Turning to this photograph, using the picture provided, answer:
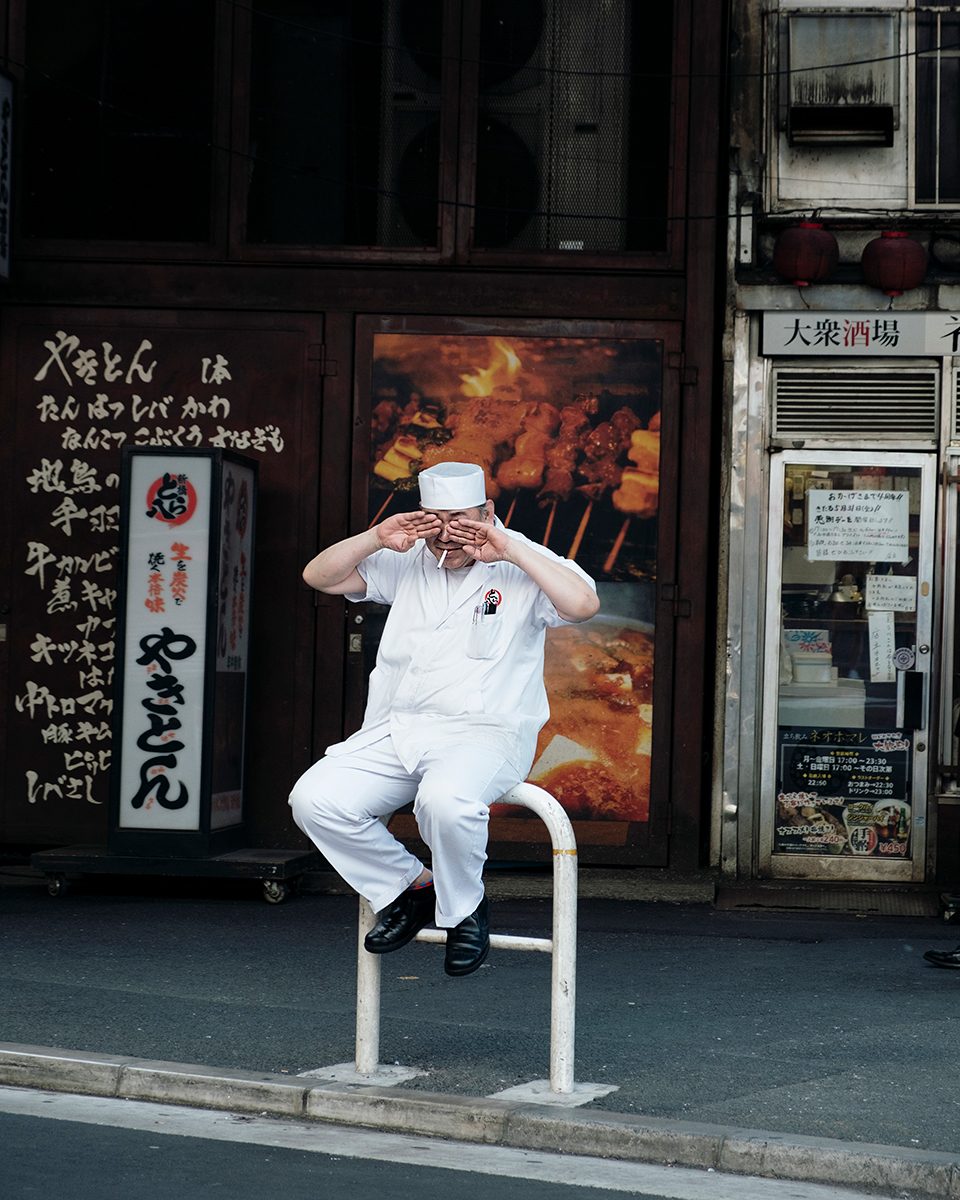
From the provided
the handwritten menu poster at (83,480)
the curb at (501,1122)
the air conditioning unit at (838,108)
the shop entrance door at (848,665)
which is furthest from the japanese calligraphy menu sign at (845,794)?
the curb at (501,1122)

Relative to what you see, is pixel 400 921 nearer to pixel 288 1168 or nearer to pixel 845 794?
pixel 288 1168

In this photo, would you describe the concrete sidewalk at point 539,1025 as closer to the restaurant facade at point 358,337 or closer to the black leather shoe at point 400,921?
the black leather shoe at point 400,921

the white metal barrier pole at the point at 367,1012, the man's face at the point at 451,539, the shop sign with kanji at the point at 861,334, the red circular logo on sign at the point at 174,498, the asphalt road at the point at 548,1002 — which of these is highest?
the shop sign with kanji at the point at 861,334

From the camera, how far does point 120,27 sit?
11.4 m

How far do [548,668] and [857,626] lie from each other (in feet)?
6.13

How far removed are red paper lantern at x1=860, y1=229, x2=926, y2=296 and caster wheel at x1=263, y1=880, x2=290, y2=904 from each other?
16.0ft

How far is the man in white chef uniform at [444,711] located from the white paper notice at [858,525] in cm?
518

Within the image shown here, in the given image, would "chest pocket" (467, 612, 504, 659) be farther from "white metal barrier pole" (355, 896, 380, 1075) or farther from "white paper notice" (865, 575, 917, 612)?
"white paper notice" (865, 575, 917, 612)

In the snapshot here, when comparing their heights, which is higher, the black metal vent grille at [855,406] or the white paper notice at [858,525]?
the black metal vent grille at [855,406]

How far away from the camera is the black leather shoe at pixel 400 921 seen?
5.87m

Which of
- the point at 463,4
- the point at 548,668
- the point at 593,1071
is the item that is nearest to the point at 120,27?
the point at 463,4

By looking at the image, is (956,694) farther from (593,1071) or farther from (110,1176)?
(110,1176)

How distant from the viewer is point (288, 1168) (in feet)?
16.9

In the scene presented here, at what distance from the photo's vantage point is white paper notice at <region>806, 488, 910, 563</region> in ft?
36.0
